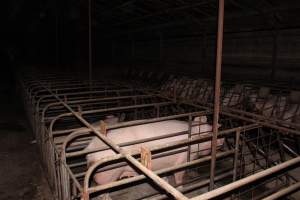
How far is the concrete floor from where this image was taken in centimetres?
439

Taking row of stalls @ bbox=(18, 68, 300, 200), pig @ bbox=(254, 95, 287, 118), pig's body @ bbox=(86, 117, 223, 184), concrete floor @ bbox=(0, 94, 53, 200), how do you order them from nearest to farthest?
row of stalls @ bbox=(18, 68, 300, 200) → pig's body @ bbox=(86, 117, 223, 184) → concrete floor @ bbox=(0, 94, 53, 200) → pig @ bbox=(254, 95, 287, 118)

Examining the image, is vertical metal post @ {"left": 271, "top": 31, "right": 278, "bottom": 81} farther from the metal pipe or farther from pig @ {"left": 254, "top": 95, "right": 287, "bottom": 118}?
the metal pipe

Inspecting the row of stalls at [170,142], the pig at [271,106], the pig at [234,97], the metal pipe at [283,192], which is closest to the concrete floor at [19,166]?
the row of stalls at [170,142]

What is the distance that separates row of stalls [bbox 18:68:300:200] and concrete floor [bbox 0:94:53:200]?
1.52ft

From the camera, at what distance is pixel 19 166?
5434mm

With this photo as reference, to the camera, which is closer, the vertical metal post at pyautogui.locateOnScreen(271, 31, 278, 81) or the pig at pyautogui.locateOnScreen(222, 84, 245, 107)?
the pig at pyautogui.locateOnScreen(222, 84, 245, 107)

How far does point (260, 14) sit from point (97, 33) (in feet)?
42.9

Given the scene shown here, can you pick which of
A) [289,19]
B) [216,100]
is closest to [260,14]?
[289,19]

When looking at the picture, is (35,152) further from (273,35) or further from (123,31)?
(123,31)

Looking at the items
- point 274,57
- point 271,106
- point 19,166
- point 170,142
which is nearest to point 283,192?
point 170,142

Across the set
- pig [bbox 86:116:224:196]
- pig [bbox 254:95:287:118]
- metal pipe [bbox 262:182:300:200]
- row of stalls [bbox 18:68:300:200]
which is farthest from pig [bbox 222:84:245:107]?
metal pipe [bbox 262:182:300:200]

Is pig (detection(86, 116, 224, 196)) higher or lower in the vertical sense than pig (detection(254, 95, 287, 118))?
lower

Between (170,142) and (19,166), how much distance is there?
13.2 ft

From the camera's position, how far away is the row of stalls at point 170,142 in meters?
2.39
